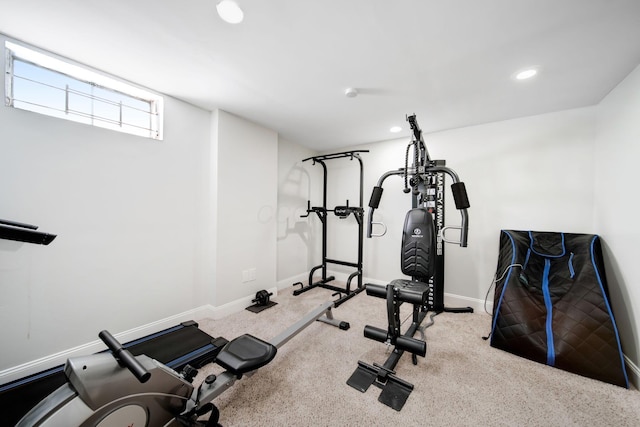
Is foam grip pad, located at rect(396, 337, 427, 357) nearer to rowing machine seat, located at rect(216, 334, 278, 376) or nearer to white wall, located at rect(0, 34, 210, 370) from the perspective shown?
rowing machine seat, located at rect(216, 334, 278, 376)

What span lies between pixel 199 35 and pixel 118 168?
4.65 feet

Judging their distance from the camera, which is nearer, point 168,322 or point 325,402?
point 325,402

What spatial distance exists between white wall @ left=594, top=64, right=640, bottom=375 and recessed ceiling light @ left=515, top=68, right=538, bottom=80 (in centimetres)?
72

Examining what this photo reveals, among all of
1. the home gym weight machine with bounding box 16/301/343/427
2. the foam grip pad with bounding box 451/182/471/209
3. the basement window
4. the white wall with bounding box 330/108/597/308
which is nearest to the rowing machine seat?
the home gym weight machine with bounding box 16/301/343/427

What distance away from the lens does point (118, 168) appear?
2.08m

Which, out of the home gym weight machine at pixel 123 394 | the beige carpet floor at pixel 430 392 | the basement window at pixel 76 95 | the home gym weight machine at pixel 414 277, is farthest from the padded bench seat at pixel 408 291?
the basement window at pixel 76 95

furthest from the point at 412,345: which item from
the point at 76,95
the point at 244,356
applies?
the point at 76,95

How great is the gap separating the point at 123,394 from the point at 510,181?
3837 millimetres

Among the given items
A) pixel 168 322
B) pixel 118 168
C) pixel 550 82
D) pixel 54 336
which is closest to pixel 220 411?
pixel 168 322

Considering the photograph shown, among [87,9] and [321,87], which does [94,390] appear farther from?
[321,87]

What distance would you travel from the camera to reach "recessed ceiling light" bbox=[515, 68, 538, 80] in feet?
5.96

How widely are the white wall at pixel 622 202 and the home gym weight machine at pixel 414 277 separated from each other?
1.18m

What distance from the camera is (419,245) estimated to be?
219cm

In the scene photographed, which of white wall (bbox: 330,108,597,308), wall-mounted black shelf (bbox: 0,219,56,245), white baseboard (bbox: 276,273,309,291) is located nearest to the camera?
wall-mounted black shelf (bbox: 0,219,56,245)
